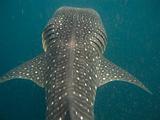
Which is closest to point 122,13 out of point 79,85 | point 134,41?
point 134,41

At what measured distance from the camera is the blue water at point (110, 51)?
10.1m

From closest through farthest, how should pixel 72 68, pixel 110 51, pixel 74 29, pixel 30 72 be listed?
pixel 72 68
pixel 30 72
pixel 74 29
pixel 110 51

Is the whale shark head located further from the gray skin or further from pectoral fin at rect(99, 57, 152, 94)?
pectoral fin at rect(99, 57, 152, 94)

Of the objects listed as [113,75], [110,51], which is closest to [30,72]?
[113,75]

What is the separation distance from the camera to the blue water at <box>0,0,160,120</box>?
33.0 feet

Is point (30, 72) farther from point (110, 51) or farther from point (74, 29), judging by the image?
point (110, 51)

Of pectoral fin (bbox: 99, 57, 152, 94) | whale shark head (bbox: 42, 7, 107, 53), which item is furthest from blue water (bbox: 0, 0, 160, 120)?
pectoral fin (bbox: 99, 57, 152, 94)

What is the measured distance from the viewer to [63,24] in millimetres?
8562

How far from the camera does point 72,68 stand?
6539 mm

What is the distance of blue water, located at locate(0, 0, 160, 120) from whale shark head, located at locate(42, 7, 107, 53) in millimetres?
1902

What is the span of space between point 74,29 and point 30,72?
54.6 inches

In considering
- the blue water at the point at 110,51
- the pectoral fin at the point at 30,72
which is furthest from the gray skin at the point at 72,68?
the blue water at the point at 110,51

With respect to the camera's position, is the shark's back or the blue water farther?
the blue water

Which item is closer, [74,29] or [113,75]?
[113,75]
